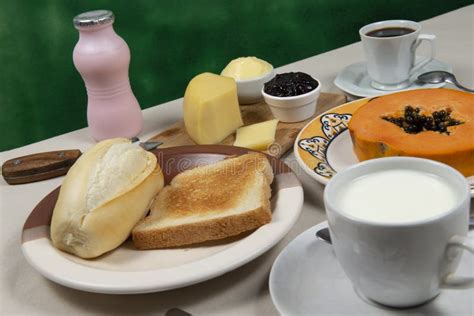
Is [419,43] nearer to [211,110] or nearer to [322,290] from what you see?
[211,110]

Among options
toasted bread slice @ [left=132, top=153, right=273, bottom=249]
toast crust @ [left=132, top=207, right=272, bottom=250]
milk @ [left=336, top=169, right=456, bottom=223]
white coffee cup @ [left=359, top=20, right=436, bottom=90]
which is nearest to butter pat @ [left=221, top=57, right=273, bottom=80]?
white coffee cup @ [left=359, top=20, right=436, bottom=90]

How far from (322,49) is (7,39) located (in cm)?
110

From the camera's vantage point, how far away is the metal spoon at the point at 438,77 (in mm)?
1415

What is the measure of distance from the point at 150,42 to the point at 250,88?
62 cm

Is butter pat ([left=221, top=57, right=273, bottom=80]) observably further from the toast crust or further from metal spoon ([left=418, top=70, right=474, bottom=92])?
the toast crust

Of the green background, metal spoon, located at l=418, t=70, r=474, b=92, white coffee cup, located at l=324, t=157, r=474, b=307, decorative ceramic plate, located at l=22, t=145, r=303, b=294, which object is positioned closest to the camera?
white coffee cup, located at l=324, t=157, r=474, b=307

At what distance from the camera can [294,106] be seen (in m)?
1.37

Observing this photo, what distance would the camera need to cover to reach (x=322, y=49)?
2.33 metres

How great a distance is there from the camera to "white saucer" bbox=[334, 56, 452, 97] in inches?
57.8

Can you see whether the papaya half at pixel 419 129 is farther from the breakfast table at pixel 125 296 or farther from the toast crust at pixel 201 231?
the toast crust at pixel 201 231

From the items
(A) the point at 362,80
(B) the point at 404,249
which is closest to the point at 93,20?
(A) the point at 362,80

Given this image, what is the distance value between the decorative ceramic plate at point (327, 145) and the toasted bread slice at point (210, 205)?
77 millimetres

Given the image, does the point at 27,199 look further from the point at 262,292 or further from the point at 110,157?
the point at 262,292

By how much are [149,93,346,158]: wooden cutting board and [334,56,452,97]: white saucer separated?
4 centimetres
